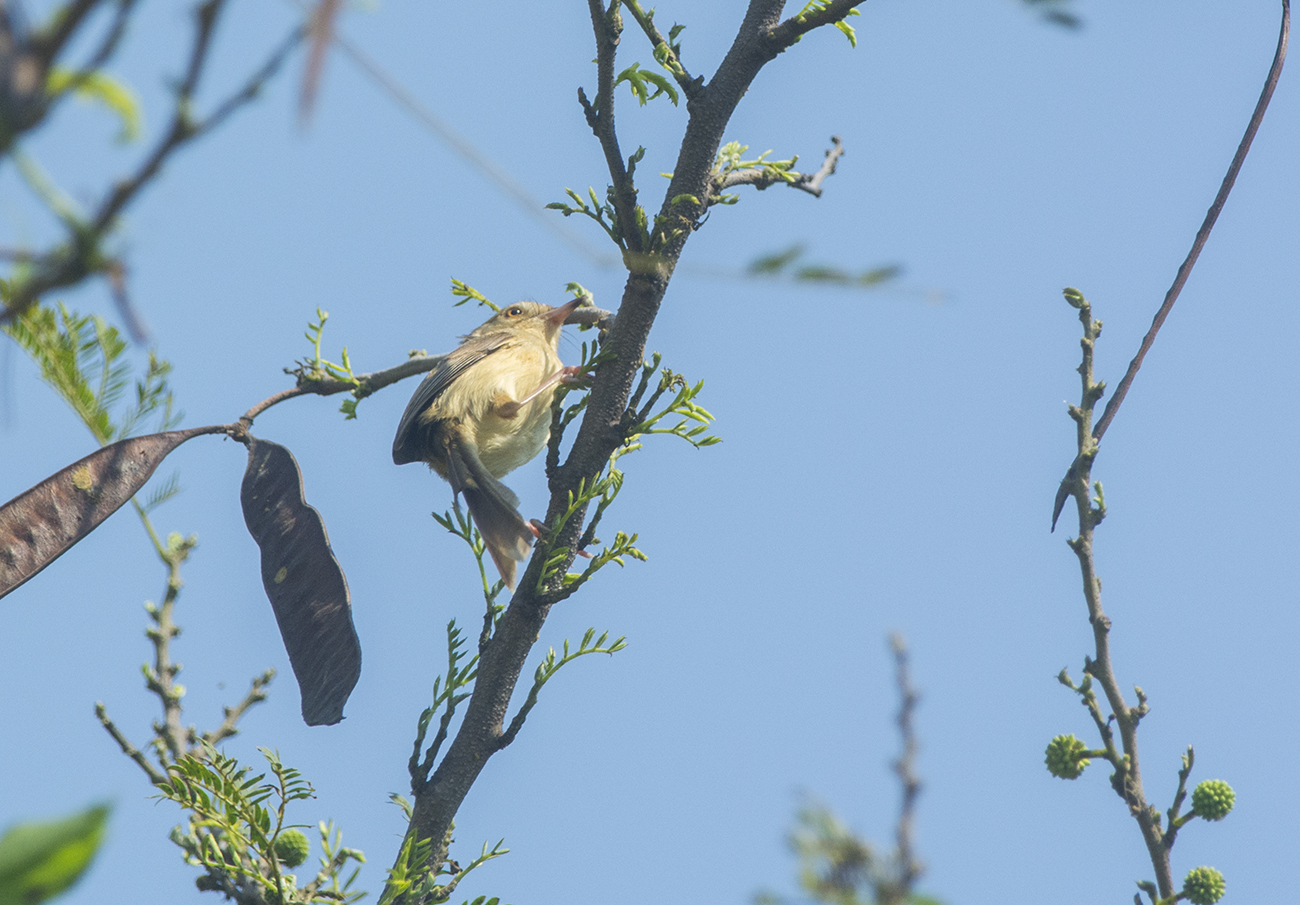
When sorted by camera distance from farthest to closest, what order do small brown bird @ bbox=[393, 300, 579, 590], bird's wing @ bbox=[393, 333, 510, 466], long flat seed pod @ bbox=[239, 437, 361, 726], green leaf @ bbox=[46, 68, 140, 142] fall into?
1. bird's wing @ bbox=[393, 333, 510, 466]
2. small brown bird @ bbox=[393, 300, 579, 590]
3. long flat seed pod @ bbox=[239, 437, 361, 726]
4. green leaf @ bbox=[46, 68, 140, 142]

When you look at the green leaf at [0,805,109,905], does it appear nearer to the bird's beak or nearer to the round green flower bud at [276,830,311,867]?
the round green flower bud at [276,830,311,867]

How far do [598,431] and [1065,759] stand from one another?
160cm

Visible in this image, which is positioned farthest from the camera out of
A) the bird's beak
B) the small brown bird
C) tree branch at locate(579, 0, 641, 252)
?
the bird's beak

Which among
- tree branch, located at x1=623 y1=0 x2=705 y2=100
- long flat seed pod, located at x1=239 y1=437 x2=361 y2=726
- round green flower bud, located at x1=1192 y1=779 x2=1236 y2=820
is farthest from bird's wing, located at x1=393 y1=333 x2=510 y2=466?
round green flower bud, located at x1=1192 y1=779 x2=1236 y2=820

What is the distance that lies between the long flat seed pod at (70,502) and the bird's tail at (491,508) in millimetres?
1251

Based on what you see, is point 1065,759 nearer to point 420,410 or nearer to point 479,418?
point 479,418

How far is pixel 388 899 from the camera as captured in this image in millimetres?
3203

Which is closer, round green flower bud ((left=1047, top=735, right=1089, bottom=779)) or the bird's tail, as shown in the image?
round green flower bud ((left=1047, top=735, right=1089, bottom=779))

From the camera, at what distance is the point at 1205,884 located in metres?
3.17

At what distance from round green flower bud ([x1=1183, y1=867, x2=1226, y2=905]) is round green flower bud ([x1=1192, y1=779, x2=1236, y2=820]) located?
0.22m

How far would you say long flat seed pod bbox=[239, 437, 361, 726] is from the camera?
3.50 m

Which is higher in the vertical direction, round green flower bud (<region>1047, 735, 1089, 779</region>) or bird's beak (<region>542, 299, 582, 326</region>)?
bird's beak (<region>542, 299, 582, 326</region>)

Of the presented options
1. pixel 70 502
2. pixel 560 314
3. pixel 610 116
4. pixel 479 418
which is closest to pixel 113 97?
pixel 610 116

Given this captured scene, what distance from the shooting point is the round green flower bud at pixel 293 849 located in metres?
3.74
